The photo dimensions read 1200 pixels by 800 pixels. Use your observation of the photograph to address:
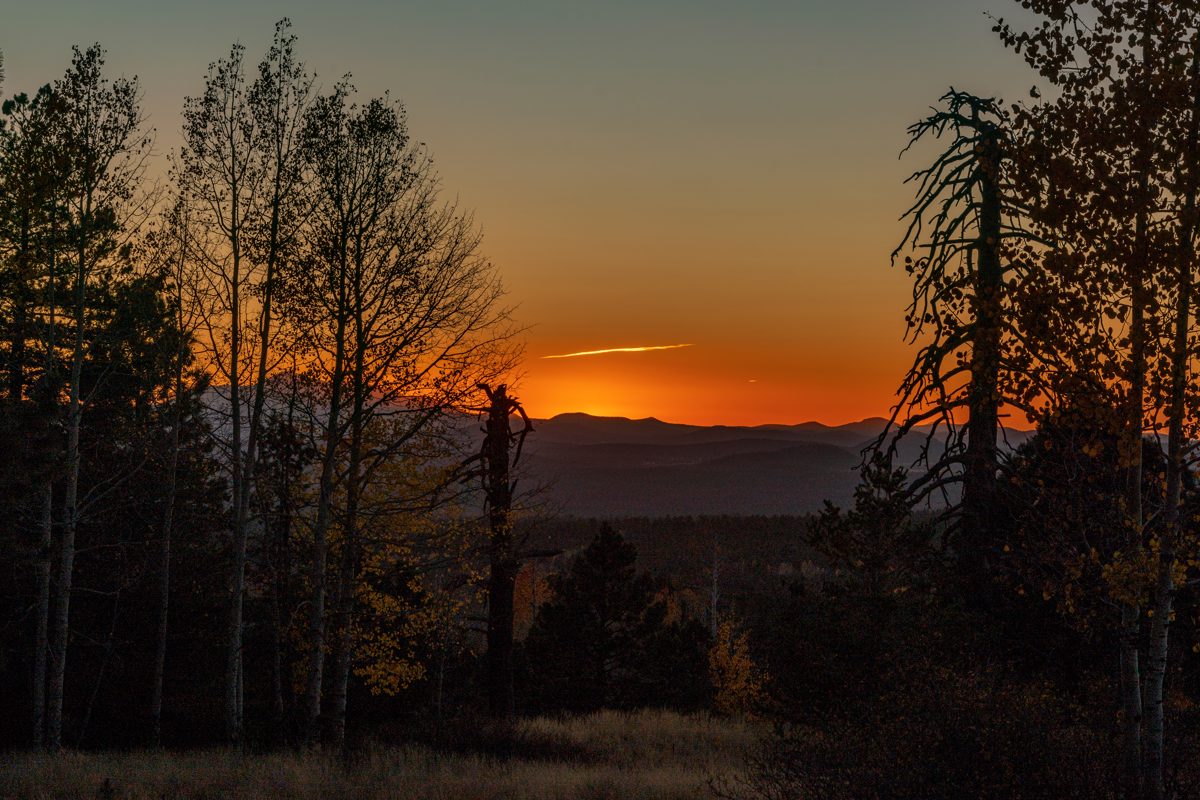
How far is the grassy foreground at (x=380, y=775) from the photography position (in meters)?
12.5

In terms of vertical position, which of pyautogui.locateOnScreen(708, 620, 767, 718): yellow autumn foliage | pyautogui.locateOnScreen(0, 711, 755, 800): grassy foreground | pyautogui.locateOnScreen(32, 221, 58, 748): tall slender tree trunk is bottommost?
pyautogui.locateOnScreen(708, 620, 767, 718): yellow autumn foliage

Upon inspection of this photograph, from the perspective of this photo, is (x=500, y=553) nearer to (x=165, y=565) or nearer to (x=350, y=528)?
(x=350, y=528)

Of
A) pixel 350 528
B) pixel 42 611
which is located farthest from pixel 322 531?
pixel 42 611

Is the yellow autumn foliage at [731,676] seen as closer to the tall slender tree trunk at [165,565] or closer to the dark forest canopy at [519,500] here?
the dark forest canopy at [519,500]

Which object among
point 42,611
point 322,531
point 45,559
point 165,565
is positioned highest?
point 322,531

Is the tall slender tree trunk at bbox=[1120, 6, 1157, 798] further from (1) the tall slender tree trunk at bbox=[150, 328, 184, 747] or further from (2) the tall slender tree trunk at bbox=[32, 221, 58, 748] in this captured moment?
(1) the tall slender tree trunk at bbox=[150, 328, 184, 747]

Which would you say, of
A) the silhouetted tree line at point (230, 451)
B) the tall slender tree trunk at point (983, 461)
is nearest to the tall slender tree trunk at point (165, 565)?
the silhouetted tree line at point (230, 451)

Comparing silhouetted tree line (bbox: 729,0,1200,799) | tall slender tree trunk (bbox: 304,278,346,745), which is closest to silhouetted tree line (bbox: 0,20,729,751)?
tall slender tree trunk (bbox: 304,278,346,745)

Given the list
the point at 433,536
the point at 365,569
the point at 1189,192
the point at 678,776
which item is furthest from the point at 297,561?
the point at 1189,192

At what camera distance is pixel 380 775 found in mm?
14047

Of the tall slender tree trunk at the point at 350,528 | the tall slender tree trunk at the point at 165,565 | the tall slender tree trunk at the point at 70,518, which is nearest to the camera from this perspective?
the tall slender tree trunk at the point at 350,528

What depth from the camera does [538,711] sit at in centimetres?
3350

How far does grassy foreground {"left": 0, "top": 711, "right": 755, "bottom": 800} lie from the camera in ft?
41.0

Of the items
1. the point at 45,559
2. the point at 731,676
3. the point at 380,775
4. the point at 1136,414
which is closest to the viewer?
the point at 1136,414
